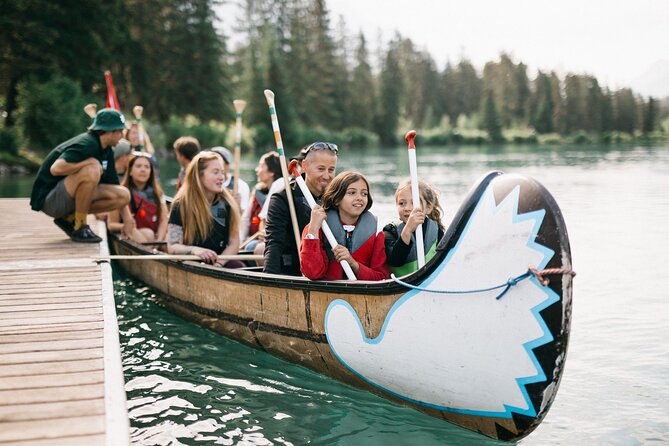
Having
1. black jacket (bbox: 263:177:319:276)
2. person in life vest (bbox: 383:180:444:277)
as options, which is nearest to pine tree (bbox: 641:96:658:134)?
person in life vest (bbox: 383:180:444:277)

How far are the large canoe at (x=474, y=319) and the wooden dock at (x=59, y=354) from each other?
4.96 ft

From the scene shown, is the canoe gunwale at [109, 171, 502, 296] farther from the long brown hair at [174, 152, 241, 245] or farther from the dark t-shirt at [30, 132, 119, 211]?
the dark t-shirt at [30, 132, 119, 211]

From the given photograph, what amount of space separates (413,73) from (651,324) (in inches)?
3275

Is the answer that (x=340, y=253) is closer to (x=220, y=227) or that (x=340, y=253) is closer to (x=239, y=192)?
(x=220, y=227)

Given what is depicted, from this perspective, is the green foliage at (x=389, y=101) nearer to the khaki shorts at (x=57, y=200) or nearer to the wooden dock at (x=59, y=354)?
the khaki shorts at (x=57, y=200)

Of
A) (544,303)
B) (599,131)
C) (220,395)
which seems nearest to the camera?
(544,303)

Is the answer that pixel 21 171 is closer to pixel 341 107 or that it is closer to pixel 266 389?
pixel 266 389

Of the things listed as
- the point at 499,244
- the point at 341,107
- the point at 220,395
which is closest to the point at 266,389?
the point at 220,395

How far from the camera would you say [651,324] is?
6.54m

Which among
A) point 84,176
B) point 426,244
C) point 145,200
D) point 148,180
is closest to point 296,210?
point 426,244

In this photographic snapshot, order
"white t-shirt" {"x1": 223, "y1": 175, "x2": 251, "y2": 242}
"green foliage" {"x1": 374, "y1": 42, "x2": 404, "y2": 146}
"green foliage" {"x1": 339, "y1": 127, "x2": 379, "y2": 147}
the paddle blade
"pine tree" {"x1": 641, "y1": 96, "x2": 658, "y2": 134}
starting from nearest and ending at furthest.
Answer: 1. the paddle blade
2. "white t-shirt" {"x1": 223, "y1": 175, "x2": 251, "y2": 242}
3. "green foliage" {"x1": 339, "y1": 127, "x2": 379, "y2": 147}
4. "green foliage" {"x1": 374, "y1": 42, "x2": 404, "y2": 146}
5. "pine tree" {"x1": 641, "y1": 96, "x2": 658, "y2": 134}

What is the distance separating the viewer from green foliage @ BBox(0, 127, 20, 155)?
24828 millimetres

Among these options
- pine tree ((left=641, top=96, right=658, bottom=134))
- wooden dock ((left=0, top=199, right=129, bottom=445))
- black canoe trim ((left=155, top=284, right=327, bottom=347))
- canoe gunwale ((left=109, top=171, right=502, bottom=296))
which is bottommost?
black canoe trim ((left=155, top=284, right=327, bottom=347))

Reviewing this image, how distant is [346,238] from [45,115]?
2660 cm
